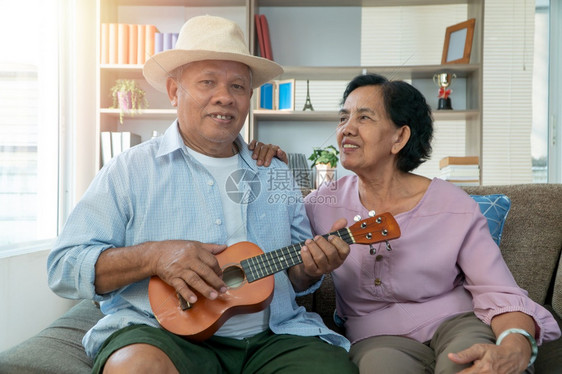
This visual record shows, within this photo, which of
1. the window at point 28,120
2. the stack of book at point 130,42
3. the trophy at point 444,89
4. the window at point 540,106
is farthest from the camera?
the window at point 540,106

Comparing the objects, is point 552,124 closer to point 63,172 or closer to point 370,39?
point 370,39

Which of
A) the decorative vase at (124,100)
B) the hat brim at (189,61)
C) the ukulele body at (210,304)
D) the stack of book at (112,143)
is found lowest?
the ukulele body at (210,304)

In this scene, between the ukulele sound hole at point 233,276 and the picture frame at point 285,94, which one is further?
the picture frame at point 285,94

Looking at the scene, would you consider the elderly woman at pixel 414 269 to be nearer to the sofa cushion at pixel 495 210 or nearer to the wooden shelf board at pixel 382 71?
the sofa cushion at pixel 495 210

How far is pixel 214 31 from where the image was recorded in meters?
1.57

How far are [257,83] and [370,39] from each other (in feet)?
7.47

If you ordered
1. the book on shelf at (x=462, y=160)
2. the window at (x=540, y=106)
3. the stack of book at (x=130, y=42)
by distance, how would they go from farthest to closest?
the window at (x=540, y=106)
the stack of book at (x=130, y=42)
the book on shelf at (x=462, y=160)

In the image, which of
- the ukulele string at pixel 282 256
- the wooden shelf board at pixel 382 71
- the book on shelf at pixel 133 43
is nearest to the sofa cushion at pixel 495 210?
the ukulele string at pixel 282 256

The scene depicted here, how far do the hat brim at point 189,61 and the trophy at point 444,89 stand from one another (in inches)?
85.3

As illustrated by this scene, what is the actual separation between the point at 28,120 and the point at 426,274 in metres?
1.99

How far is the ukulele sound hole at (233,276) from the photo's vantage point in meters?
1.36

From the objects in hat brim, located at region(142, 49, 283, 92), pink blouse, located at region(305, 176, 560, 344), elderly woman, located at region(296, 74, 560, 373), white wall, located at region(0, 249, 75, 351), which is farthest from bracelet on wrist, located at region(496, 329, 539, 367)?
white wall, located at region(0, 249, 75, 351)

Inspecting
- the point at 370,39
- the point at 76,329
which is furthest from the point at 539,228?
the point at 370,39

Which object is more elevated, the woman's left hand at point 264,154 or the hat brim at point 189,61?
the hat brim at point 189,61
